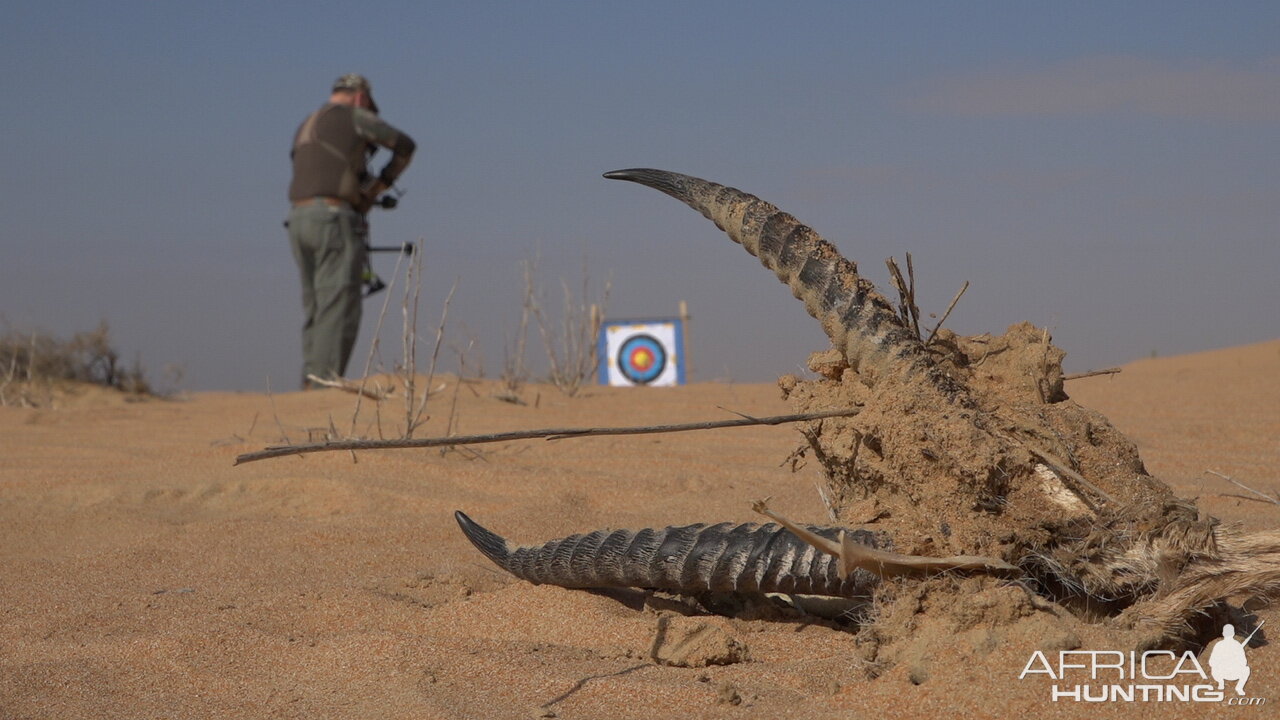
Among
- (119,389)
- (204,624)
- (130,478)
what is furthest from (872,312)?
(119,389)

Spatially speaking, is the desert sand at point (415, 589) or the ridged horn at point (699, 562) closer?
the desert sand at point (415, 589)

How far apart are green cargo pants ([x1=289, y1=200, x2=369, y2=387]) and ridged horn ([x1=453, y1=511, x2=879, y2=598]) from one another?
7086 millimetres

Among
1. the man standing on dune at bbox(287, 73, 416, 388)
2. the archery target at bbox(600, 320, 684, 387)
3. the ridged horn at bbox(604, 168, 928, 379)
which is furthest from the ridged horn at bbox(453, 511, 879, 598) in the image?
the archery target at bbox(600, 320, 684, 387)

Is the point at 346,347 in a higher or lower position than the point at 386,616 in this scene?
higher

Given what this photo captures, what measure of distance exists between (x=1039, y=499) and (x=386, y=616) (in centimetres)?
162

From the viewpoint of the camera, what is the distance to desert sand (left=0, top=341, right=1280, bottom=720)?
2035mm

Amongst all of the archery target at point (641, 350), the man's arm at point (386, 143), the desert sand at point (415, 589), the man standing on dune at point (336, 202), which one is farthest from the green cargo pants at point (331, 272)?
the archery target at point (641, 350)

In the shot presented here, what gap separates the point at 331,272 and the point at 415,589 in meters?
6.97

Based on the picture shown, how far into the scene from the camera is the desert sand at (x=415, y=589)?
2035 millimetres

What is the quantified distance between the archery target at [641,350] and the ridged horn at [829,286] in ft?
45.1

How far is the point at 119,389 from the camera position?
43.2ft

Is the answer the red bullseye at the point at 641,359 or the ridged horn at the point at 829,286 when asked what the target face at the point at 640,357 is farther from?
the ridged horn at the point at 829,286

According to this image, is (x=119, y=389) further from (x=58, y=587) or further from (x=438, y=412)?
(x=58, y=587)

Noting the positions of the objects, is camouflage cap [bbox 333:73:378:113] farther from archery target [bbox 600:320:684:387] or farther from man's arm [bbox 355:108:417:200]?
archery target [bbox 600:320:684:387]
